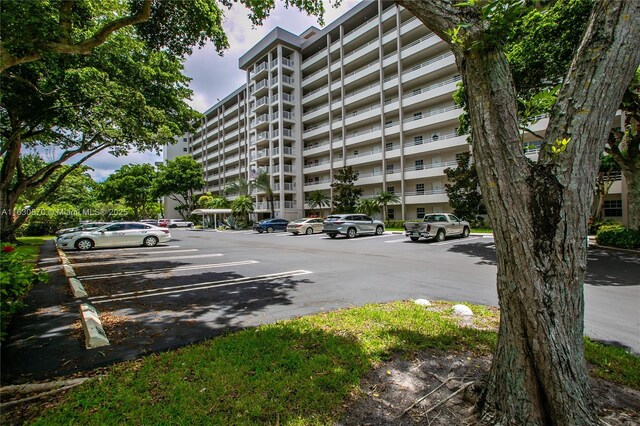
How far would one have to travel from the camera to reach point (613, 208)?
20.8 m

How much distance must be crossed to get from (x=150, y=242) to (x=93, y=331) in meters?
15.2

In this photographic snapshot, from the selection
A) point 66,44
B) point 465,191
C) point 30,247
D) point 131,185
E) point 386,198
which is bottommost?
point 30,247

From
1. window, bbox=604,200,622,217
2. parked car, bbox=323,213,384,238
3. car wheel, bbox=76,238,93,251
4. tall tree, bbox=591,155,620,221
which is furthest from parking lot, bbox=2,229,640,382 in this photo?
window, bbox=604,200,622,217

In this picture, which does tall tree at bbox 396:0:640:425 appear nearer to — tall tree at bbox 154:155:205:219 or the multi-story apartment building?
the multi-story apartment building

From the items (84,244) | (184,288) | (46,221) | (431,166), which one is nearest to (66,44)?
(184,288)

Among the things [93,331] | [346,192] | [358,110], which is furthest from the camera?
[358,110]

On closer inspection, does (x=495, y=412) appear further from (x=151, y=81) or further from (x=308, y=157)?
(x=308, y=157)

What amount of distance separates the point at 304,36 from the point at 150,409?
47.1m

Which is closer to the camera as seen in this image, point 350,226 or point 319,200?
point 350,226

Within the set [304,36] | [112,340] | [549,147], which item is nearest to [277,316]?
[112,340]

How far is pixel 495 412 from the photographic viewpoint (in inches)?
93.8

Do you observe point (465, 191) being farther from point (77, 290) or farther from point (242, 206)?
point (242, 206)

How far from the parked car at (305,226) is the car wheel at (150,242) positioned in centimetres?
1059

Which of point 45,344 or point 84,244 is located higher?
point 84,244
